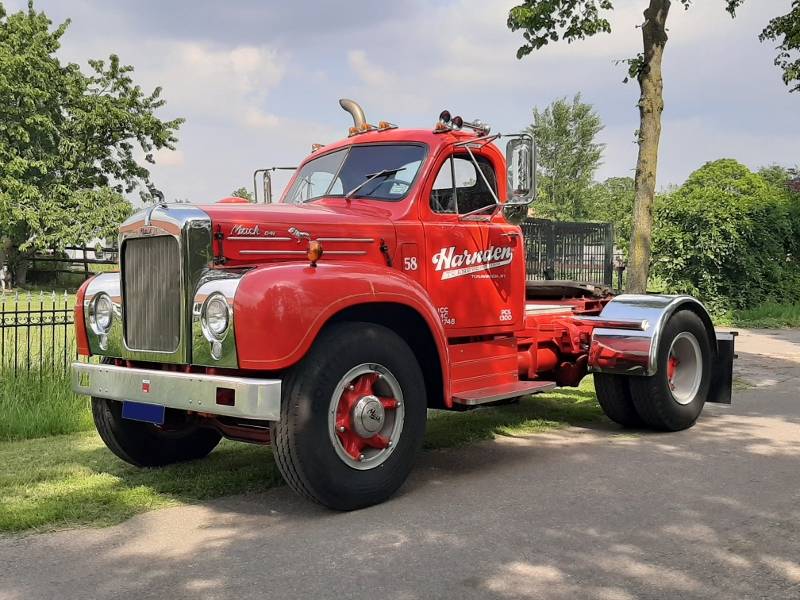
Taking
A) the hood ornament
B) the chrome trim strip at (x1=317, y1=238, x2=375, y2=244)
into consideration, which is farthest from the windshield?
the hood ornament

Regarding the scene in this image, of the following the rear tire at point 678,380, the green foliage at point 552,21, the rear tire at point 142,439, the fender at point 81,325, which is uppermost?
the green foliage at point 552,21

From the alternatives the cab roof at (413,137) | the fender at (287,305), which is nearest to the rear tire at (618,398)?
the cab roof at (413,137)

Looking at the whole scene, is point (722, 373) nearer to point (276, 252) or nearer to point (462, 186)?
point (462, 186)

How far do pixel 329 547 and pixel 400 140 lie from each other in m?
3.13

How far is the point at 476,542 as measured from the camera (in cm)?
406

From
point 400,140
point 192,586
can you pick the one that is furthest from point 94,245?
point 192,586

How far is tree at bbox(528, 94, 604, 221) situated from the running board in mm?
46282

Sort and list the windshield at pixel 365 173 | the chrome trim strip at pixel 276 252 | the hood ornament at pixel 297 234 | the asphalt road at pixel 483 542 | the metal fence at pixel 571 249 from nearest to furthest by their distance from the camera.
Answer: the asphalt road at pixel 483 542, the chrome trim strip at pixel 276 252, the hood ornament at pixel 297 234, the windshield at pixel 365 173, the metal fence at pixel 571 249

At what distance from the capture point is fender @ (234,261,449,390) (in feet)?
14.0

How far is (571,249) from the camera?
62.7 feet

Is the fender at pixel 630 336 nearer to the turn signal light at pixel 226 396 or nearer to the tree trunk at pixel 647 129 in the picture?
the turn signal light at pixel 226 396

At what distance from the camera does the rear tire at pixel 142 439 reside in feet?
18.1

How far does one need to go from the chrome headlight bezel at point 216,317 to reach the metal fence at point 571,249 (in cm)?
1425

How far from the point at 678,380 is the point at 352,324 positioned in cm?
375
